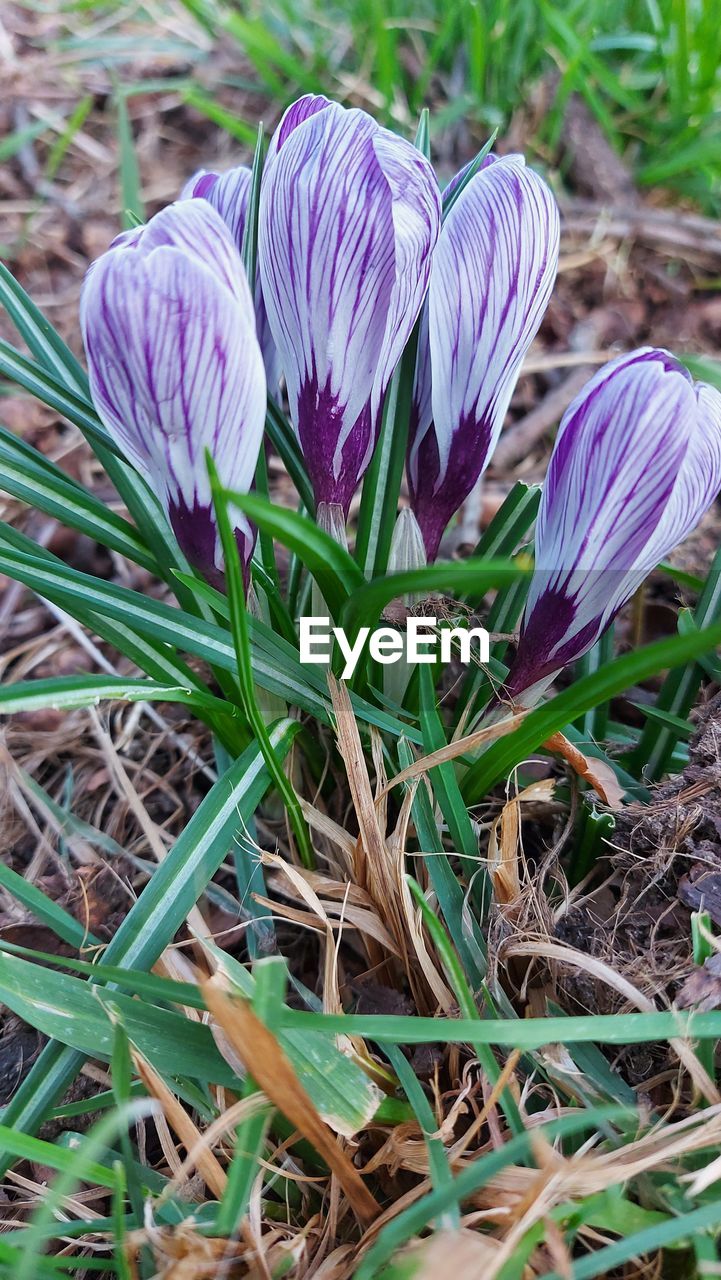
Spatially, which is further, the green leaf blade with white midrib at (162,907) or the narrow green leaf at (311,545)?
the green leaf blade with white midrib at (162,907)

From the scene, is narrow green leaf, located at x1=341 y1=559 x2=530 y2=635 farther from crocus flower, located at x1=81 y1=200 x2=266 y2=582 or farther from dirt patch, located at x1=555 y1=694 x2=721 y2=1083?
dirt patch, located at x1=555 y1=694 x2=721 y2=1083

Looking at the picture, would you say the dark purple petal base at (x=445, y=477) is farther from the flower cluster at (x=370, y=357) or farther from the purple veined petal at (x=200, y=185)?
the purple veined petal at (x=200, y=185)

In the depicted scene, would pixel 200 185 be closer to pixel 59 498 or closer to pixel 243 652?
pixel 59 498

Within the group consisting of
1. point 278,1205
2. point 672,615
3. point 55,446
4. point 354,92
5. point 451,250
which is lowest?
point 278,1205

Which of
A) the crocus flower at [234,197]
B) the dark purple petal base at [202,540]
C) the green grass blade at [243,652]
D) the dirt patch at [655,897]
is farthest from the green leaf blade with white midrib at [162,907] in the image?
the crocus flower at [234,197]

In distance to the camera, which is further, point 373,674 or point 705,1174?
point 373,674

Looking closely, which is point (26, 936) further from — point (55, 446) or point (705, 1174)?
point (55, 446)

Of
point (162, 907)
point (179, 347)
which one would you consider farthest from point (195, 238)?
point (162, 907)

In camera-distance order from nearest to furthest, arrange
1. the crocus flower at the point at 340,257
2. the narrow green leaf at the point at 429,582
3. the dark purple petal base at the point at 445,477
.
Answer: the narrow green leaf at the point at 429,582
the crocus flower at the point at 340,257
the dark purple petal base at the point at 445,477

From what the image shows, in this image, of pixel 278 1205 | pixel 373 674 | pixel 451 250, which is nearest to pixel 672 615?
pixel 373 674
